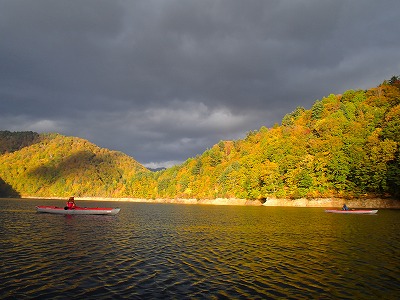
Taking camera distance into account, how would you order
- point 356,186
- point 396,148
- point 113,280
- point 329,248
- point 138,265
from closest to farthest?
1. point 113,280
2. point 138,265
3. point 329,248
4. point 396,148
5. point 356,186

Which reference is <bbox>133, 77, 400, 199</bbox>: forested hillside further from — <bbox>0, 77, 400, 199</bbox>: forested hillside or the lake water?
the lake water

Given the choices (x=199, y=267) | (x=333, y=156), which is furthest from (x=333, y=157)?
(x=199, y=267)

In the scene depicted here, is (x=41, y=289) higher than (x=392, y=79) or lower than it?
lower

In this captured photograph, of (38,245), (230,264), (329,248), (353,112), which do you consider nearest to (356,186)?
(353,112)

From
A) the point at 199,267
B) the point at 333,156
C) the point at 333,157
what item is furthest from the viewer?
the point at 333,156

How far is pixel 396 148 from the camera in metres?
93.9

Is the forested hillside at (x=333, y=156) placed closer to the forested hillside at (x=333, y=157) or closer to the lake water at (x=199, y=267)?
the forested hillside at (x=333, y=157)

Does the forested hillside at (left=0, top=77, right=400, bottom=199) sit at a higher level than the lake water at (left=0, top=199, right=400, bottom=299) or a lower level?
higher

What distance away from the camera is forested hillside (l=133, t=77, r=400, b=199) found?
3851 inches

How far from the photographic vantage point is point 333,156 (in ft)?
393

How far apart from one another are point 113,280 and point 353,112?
17072cm

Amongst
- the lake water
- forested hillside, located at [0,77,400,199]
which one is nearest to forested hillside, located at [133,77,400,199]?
forested hillside, located at [0,77,400,199]

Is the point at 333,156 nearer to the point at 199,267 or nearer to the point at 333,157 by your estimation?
the point at 333,157

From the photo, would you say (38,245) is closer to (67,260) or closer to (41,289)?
(67,260)
